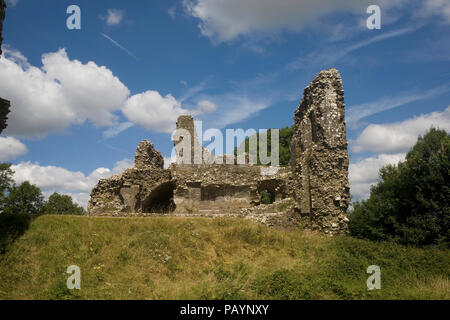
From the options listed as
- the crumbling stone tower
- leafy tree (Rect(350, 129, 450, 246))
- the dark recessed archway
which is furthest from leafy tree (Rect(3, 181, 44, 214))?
leafy tree (Rect(350, 129, 450, 246))

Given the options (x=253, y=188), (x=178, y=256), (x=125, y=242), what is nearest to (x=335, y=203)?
(x=253, y=188)

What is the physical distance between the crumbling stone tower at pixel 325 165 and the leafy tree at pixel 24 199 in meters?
34.5

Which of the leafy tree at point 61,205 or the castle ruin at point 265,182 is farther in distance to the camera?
the leafy tree at point 61,205

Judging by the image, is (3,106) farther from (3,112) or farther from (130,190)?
(130,190)

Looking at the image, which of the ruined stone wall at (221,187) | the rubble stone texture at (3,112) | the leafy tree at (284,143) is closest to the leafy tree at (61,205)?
the leafy tree at (284,143)

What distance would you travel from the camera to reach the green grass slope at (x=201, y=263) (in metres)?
9.04

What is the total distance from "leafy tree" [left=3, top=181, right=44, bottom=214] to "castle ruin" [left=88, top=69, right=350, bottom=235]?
22699 millimetres

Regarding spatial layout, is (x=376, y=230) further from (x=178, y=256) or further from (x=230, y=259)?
(x=178, y=256)

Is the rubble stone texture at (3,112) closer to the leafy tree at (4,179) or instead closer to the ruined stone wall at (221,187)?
the ruined stone wall at (221,187)

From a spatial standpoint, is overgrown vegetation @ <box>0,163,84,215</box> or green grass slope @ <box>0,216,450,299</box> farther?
overgrown vegetation @ <box>0,163,84,215</box>

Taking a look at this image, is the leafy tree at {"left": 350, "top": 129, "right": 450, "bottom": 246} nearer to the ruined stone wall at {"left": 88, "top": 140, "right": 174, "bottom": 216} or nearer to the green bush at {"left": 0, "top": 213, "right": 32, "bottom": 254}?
the ruined stone wall at {"left": 88, "top": 140, "right": 174, "bottom": 216}

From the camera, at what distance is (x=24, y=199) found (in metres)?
38.8

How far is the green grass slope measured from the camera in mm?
9039

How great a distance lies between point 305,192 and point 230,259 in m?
6.72
